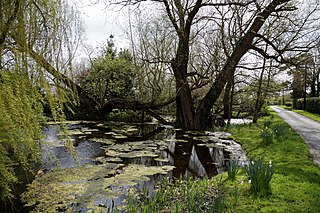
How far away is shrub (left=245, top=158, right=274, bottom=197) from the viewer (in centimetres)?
367

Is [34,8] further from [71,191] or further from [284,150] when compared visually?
[284,150]

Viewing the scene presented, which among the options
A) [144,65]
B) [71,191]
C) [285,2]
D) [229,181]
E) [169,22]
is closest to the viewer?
[71,191]

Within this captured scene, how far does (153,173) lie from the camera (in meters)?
5.61

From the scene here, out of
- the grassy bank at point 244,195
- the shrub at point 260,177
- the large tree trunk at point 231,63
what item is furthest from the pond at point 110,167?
the large tree trunk at point 231,63

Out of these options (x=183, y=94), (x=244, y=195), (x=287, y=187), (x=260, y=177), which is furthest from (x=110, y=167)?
(x=183, y=94)

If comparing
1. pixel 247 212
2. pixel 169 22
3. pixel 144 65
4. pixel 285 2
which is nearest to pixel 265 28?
pixel 285 2

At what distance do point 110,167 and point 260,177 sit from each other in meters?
3.33

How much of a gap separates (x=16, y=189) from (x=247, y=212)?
3.72 m

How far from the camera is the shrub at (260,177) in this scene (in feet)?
12.0

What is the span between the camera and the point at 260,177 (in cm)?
372

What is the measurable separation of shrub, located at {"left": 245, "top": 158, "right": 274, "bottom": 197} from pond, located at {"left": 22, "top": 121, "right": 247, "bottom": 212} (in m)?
1.65

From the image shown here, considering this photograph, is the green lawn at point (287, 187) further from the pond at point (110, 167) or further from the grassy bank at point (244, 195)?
the pond at point (110, 167)

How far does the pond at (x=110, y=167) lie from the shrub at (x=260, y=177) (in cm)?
165

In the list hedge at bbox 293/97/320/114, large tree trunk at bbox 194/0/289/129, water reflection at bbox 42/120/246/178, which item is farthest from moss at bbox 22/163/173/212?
hedge at bbox 293/97/320/114
